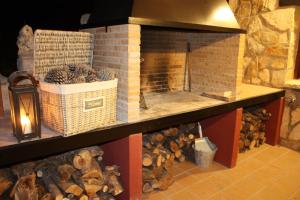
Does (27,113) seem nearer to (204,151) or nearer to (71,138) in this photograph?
(71,138)

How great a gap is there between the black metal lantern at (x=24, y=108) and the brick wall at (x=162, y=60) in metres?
1.42

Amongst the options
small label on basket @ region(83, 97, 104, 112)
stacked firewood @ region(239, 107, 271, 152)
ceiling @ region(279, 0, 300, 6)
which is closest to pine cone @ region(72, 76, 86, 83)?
small label on basket @ region(83, 97, 104, 112)

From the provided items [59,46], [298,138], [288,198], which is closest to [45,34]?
[59,46]

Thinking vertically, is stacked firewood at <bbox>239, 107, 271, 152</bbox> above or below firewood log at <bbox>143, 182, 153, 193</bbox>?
above

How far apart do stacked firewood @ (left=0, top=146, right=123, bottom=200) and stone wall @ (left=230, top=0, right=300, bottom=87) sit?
2436 millimetres

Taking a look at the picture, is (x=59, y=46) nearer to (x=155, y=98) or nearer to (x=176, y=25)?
(x=176, y=25)

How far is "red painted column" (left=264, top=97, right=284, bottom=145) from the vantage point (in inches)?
126

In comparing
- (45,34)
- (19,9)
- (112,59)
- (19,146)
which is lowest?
(19,146)

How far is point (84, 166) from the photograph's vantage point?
1.86 meters

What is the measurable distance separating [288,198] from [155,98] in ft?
5.07

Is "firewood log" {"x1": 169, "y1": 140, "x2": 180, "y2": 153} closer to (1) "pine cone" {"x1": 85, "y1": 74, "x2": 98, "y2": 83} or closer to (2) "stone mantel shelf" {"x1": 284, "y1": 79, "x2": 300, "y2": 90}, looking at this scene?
(1) "pine cone" {"x1": 85, "y1": 74, "x2": 98, "y2": 83}

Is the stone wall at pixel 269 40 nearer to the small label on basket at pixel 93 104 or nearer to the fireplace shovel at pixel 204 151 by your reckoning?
the fireplace shovel at pixel 204 151

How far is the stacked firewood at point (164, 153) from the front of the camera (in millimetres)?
2270

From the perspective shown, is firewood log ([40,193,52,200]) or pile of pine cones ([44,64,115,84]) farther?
firewood log ([40,193,52,200])
